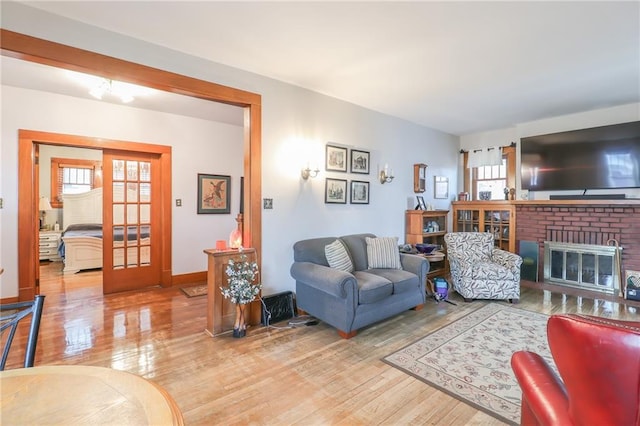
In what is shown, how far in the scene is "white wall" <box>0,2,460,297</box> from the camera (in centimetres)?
250

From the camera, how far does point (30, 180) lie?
3.63 m

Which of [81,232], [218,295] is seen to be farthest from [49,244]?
[218,295]

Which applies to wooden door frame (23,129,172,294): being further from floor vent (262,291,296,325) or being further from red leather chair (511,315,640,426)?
red leather chair (511,315,640,426)

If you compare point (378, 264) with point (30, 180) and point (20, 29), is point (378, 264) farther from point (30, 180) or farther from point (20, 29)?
point (30, 180)

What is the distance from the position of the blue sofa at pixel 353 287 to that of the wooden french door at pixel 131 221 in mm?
2618

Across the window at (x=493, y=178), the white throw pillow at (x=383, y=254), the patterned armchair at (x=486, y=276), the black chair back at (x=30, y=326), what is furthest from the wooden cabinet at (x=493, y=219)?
the black chair back at (x=30, y=326)

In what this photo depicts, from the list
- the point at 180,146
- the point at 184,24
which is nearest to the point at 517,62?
the point at 184,24

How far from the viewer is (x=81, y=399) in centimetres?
83

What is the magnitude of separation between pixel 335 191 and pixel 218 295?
192cm

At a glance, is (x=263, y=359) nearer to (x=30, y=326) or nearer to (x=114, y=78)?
(x=30, y=326)

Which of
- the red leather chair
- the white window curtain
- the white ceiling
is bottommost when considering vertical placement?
the red leather chair

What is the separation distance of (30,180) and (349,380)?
435cm

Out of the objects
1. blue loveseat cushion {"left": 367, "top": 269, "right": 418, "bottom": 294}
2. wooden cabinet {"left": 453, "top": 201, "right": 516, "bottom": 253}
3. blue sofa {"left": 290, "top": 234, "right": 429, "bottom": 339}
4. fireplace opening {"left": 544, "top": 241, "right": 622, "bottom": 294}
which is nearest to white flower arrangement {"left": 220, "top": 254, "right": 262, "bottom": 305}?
blue sofa {"left": 290, "top": 234, "right": 429, "bottom": 339}

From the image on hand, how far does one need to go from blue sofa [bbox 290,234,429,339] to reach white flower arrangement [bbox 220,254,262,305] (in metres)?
0.52
